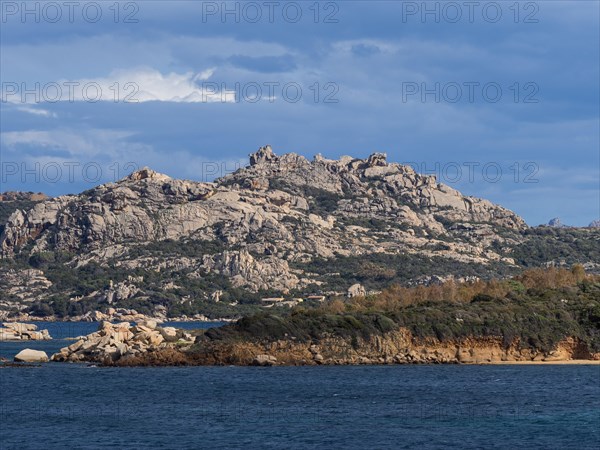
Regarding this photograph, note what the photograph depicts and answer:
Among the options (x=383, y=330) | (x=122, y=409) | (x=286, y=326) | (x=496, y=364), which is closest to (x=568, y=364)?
(x=496, y=364)

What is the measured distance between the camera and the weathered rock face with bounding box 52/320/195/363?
102 m

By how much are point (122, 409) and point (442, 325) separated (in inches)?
1621

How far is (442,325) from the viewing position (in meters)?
99.4

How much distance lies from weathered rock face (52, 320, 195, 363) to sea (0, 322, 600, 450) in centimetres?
652

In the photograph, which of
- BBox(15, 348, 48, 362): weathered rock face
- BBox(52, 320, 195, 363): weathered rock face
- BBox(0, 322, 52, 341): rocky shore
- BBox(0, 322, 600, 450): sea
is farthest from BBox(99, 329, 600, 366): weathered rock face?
BBox(0, 322, 52, 341): rocky shore

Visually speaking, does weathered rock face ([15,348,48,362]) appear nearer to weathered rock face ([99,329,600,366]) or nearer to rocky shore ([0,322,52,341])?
weathered rock face ([99,329,600,366])

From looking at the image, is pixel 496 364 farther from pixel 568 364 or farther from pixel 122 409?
pixel 122 409

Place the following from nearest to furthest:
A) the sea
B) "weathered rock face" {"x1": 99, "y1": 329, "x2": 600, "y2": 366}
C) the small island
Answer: the sea
"weathered rock face" {"x1": 99, "y1": 329, "x2": 600, "y2": 366}
the small island

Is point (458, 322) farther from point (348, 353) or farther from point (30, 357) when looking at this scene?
point (30, 357)

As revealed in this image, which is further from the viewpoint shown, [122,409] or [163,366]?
[163,366]

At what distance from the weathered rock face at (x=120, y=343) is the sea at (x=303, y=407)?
21.4 ft

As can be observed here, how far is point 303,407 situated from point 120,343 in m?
43.3

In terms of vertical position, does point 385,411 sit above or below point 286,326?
below

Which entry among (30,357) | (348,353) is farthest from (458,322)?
(30,357)
